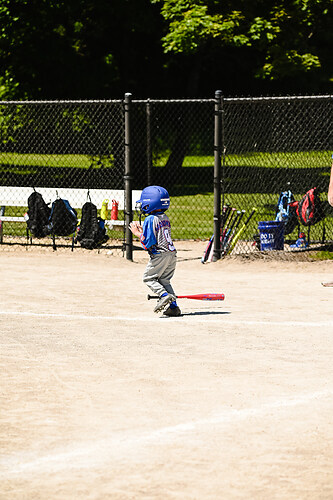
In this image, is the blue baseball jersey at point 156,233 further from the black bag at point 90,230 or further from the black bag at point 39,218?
the black bag at point 39,218

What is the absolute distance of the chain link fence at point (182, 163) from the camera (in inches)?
544

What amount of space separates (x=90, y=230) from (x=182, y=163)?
16006 millimetres

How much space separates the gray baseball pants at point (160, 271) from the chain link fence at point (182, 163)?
3.89 meters

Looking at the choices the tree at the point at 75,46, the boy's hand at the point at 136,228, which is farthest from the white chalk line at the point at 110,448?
the tree at the point at 75,46

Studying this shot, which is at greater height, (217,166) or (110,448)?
(217,166)

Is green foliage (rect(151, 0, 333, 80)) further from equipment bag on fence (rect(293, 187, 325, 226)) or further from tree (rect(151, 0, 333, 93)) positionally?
equipment bag on fence (rect(293, 187, 325, 226))

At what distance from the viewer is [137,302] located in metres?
10.5

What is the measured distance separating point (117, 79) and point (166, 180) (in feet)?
11.2

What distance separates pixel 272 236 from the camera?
13891 mm

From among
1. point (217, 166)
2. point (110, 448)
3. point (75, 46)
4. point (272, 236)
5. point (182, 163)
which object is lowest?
point (110, 448)

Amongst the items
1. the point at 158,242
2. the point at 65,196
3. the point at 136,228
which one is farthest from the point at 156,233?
the point at 65,196

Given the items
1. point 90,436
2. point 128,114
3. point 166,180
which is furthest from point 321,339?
point 166,180

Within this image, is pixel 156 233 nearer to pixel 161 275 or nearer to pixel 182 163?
pixel 161 275

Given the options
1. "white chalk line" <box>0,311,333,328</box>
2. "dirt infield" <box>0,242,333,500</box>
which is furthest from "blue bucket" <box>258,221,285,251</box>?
"white chalk line" <box>0,311,333,328</box>
